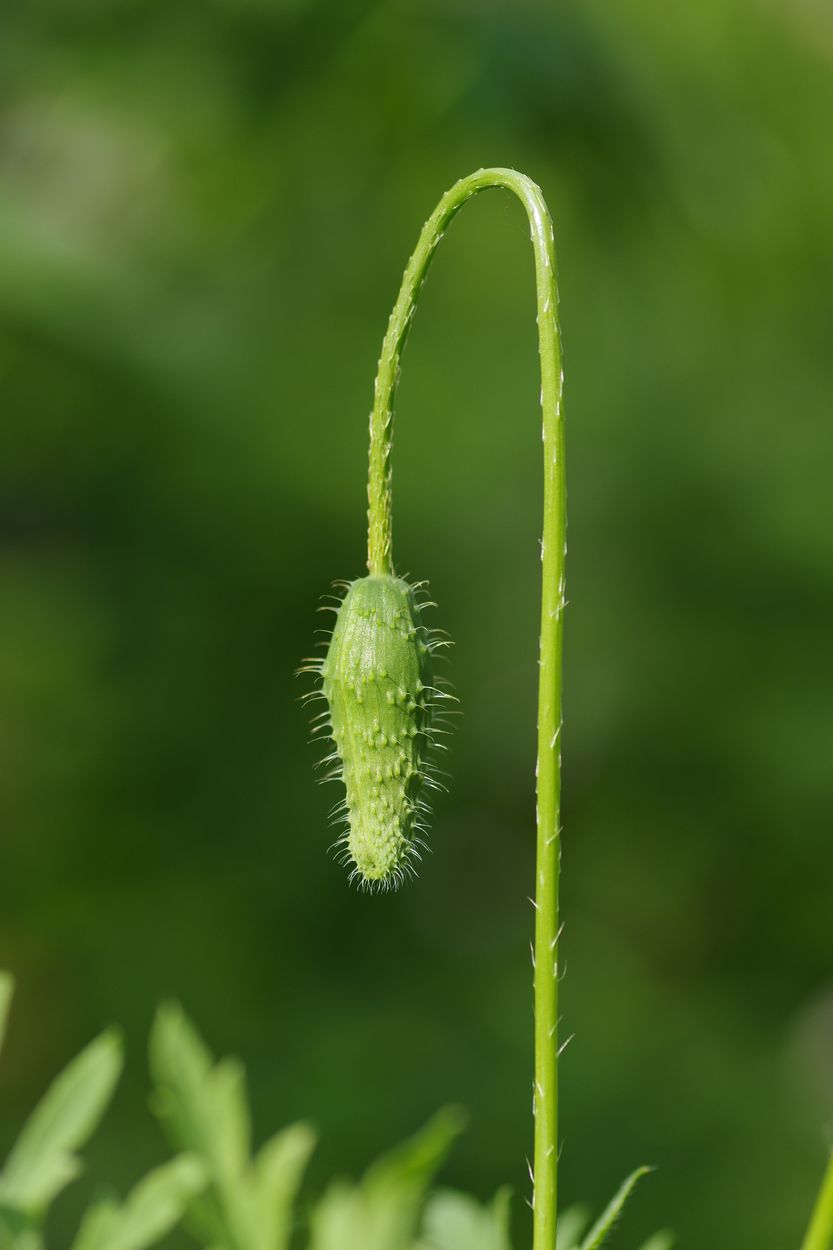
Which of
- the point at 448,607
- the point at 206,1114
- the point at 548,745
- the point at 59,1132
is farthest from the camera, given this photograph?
the point at 448,607

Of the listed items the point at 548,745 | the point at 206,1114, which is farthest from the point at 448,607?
the point at 548,745

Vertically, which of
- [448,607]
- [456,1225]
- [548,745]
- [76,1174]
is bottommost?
[456,1225]

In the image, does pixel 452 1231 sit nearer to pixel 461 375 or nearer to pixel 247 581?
pixel 247 581

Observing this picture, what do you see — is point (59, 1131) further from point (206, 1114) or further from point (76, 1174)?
point (206, 1114)

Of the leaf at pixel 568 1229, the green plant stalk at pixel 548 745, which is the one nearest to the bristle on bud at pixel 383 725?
the green plant stalk at pixel 548 745

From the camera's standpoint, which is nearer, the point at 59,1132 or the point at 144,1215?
the point at 144,1215

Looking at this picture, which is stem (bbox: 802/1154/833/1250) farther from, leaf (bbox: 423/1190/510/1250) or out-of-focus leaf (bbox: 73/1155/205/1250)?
out-of-focus leaf (bbox: 73/1155/205/1250)

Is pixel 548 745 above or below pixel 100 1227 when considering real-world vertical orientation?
above
